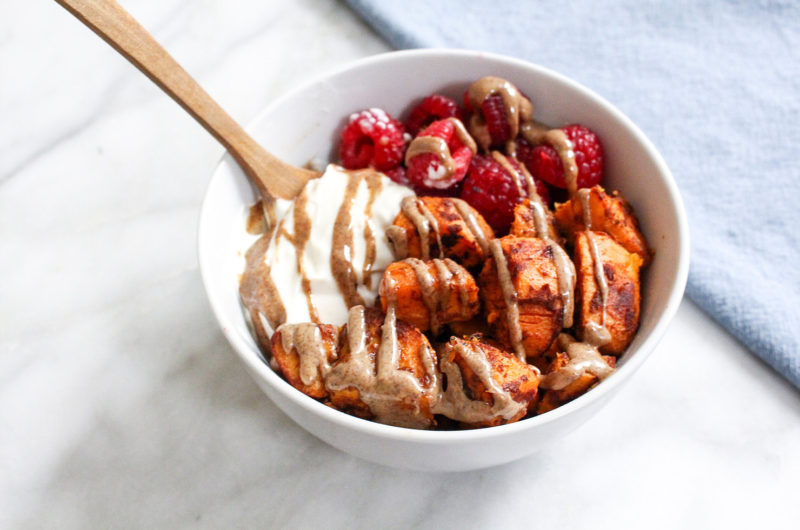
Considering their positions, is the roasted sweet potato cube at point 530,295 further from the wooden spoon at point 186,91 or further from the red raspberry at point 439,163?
the wooden spoon at point 186,91

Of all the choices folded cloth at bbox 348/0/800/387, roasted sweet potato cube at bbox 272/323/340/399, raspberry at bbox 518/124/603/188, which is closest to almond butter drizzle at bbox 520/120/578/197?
raspberry at bbox 518/124/603/188

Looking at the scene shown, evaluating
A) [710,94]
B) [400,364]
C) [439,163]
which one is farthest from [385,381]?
[710,94]

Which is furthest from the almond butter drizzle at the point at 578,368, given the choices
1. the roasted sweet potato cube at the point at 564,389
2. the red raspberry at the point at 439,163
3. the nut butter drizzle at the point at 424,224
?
the red raspberry at the point at 439,163

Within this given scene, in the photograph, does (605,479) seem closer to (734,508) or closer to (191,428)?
(734,508)

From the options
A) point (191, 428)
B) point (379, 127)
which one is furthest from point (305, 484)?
point (379, 127)

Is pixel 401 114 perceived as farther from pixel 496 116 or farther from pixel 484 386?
pixel 484 386

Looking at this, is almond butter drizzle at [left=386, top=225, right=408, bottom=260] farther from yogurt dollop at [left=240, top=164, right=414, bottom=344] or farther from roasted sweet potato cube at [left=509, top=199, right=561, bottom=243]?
roasted sweet potato cube at [left=509, top=199, right=561, bottom=243]

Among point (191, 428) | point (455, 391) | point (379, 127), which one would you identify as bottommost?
point (191, 428)
